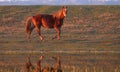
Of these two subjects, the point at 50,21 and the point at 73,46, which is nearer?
the point at 50,21

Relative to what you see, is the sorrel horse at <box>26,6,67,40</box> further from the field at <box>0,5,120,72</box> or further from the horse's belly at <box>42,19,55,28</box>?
the field at <box>0,5,120,72</box>

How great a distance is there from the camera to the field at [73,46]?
2322cm

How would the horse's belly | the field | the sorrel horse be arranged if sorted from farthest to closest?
the horse's belly, the sorrel horse, the field

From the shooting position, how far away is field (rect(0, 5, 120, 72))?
23219 millimetres

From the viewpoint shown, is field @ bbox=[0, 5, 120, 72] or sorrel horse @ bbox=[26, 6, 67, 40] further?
sorrel horse @ bbox=[26, 6, 67, 40]

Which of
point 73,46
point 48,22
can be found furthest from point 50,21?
point 73,46

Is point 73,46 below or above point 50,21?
below

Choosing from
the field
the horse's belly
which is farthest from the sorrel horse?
the field

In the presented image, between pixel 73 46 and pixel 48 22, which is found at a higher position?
pixel 48 22

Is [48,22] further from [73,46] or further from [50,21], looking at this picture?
[73,46]

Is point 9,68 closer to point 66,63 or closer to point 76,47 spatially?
point 66,63

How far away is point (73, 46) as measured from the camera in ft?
109

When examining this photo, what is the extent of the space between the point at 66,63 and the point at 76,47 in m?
8.97

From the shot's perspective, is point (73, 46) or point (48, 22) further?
point (73, 46)
